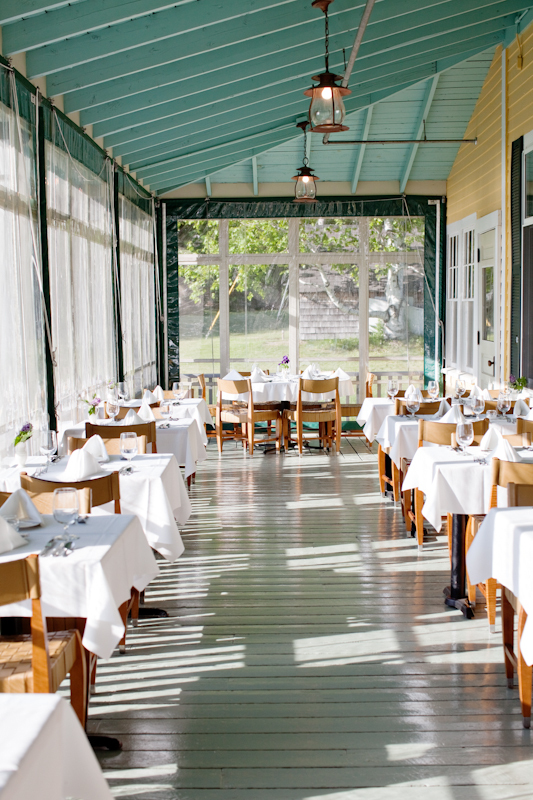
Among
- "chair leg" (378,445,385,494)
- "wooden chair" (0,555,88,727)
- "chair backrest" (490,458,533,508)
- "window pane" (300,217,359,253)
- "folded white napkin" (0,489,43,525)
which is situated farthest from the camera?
"window pane" (300,217,359,253)

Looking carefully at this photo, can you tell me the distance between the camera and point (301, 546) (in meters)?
5.66

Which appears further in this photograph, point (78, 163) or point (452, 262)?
point (452, 262)

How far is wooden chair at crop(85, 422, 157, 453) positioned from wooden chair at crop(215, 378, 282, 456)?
3.92 meters

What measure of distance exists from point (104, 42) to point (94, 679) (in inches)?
151

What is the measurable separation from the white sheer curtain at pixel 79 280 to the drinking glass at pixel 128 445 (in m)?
1.43

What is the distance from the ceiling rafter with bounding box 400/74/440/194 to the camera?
30.7 feet

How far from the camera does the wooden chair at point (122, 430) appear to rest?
5109 millimetres

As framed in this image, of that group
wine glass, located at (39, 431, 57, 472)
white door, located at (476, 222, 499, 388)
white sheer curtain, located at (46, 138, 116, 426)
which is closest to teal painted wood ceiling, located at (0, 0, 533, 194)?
white sheer curtain, located at (46, 138, 116, 426)

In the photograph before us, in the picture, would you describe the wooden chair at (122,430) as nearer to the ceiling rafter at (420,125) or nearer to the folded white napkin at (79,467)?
the folded white napkin at (79,467)

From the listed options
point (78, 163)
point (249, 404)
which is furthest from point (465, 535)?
point (249, 404)

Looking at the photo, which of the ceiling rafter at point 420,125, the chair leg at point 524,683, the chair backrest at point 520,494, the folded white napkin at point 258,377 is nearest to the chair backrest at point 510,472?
the chair backrest at point 520,494

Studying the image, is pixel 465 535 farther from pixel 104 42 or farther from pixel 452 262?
pixel 452 262

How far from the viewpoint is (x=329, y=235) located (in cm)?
1137

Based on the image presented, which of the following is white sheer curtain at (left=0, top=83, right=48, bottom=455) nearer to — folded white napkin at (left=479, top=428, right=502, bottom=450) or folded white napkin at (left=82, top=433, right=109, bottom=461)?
folded white napkin at (left=82, top=433, right=109, bottom=461)
